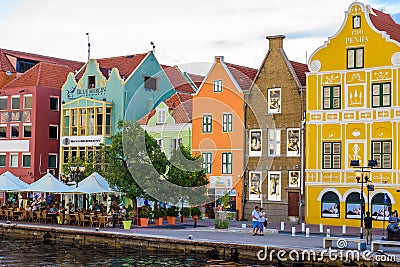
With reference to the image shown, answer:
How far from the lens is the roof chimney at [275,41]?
52.1m

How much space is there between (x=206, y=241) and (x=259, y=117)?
18.8 metres

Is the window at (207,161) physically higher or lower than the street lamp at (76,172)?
higher

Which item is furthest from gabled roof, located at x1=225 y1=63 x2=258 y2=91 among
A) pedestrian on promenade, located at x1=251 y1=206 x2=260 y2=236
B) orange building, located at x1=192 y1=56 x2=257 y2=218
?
pedestrian on promenade, located at x1=251 y1=206 x2=260 y2=236

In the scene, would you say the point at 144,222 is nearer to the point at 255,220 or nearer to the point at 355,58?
the point at 255,220

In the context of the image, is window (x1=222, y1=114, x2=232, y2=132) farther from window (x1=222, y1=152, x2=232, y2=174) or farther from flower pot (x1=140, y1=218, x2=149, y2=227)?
flower pot (x1=140, y1=218, x2=149, y2=227)

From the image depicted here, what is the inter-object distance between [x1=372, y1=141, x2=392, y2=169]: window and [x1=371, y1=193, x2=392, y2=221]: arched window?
194 centimetres

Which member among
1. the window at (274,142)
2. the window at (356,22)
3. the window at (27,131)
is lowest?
the window at (274,142)

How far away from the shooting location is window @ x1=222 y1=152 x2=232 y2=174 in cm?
5437

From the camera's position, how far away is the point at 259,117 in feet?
173

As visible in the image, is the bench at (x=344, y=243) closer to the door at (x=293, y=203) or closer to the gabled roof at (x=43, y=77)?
the door at (x=293, y=203)

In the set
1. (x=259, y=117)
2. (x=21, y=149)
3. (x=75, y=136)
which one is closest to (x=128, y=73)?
(x=75, y=136)

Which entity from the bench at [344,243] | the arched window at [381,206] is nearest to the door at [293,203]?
the arched window at [381,206]

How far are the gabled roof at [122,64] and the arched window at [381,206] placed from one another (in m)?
27.1

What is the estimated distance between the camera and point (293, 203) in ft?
165
